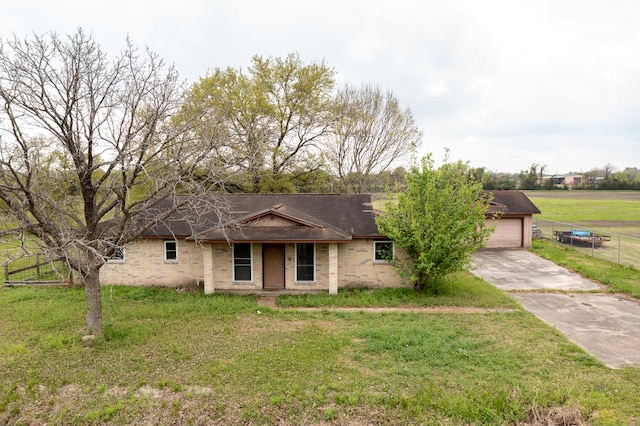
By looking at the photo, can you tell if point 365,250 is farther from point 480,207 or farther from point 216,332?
point 216,332

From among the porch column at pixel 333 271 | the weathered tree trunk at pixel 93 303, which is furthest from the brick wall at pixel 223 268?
the weathered tree trunk at pixel 93 303

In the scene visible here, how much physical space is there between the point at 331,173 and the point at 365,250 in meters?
19.3

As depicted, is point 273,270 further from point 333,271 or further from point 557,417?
point 557,417

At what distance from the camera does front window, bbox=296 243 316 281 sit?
15.5 metres

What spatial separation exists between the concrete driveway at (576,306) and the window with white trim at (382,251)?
11.9 feet

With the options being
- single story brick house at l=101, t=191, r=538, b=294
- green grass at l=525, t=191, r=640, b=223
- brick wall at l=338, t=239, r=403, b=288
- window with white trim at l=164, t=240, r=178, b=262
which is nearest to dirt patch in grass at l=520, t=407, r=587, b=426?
single story brick house at l=101, t=191, r=538, b=294

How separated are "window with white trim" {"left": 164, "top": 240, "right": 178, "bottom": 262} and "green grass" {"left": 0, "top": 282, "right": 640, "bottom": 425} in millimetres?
3529

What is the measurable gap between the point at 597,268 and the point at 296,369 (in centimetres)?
1676

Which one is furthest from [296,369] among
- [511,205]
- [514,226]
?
[511,205]

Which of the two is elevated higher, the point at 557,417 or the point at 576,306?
the point at 576,306

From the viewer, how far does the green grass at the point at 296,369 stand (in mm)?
7211

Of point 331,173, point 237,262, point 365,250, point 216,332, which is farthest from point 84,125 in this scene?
point 331,173

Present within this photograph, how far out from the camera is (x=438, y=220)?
14164mm

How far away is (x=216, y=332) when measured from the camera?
11070 mm
